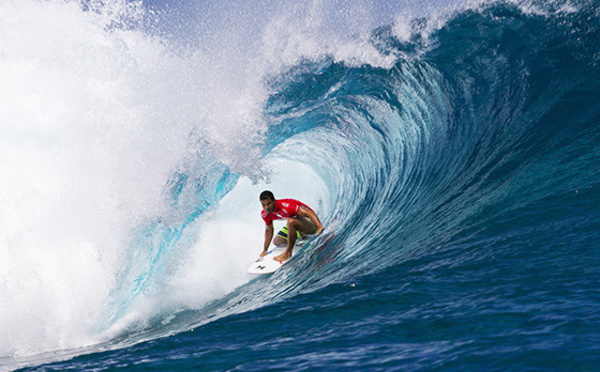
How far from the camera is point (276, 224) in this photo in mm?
9492

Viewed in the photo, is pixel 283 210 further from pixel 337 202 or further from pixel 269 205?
pixel 337 202

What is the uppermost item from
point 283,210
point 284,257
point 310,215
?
point 283,210

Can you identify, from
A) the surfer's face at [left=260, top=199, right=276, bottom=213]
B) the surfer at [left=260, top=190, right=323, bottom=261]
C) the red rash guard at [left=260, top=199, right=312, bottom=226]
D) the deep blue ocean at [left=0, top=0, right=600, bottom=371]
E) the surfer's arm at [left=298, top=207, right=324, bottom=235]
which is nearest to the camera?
the deep blue ocean at [left=0, top=0, right=600, bottom=371]

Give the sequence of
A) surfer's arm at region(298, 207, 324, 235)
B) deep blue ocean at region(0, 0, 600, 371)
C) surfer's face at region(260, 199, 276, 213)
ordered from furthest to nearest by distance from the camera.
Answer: surfer's arm at region(298, 207, 324, 235) < surfer's face at region(260, 199, 276, 213) < deep blue ocean at region(0, 0, 600, 371)

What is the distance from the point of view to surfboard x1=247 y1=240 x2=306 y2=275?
702cm

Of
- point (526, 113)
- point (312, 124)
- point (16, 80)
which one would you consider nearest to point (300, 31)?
A: point (312, 124)

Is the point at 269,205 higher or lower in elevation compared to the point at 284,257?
higher

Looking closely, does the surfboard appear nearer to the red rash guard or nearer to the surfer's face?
the red rash guard

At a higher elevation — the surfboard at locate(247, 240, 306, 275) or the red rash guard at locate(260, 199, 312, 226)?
the red rash guard at locate(260, 199, 312, 226)

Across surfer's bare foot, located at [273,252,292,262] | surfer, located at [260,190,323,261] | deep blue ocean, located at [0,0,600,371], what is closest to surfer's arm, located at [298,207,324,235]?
surfer, located at [260,190,323,261]

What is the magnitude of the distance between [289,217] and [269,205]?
0.48 metres

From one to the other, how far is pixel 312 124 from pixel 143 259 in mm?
4365

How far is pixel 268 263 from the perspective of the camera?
7.22m

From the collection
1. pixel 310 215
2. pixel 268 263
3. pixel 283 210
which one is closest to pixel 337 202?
pixel 310 215
